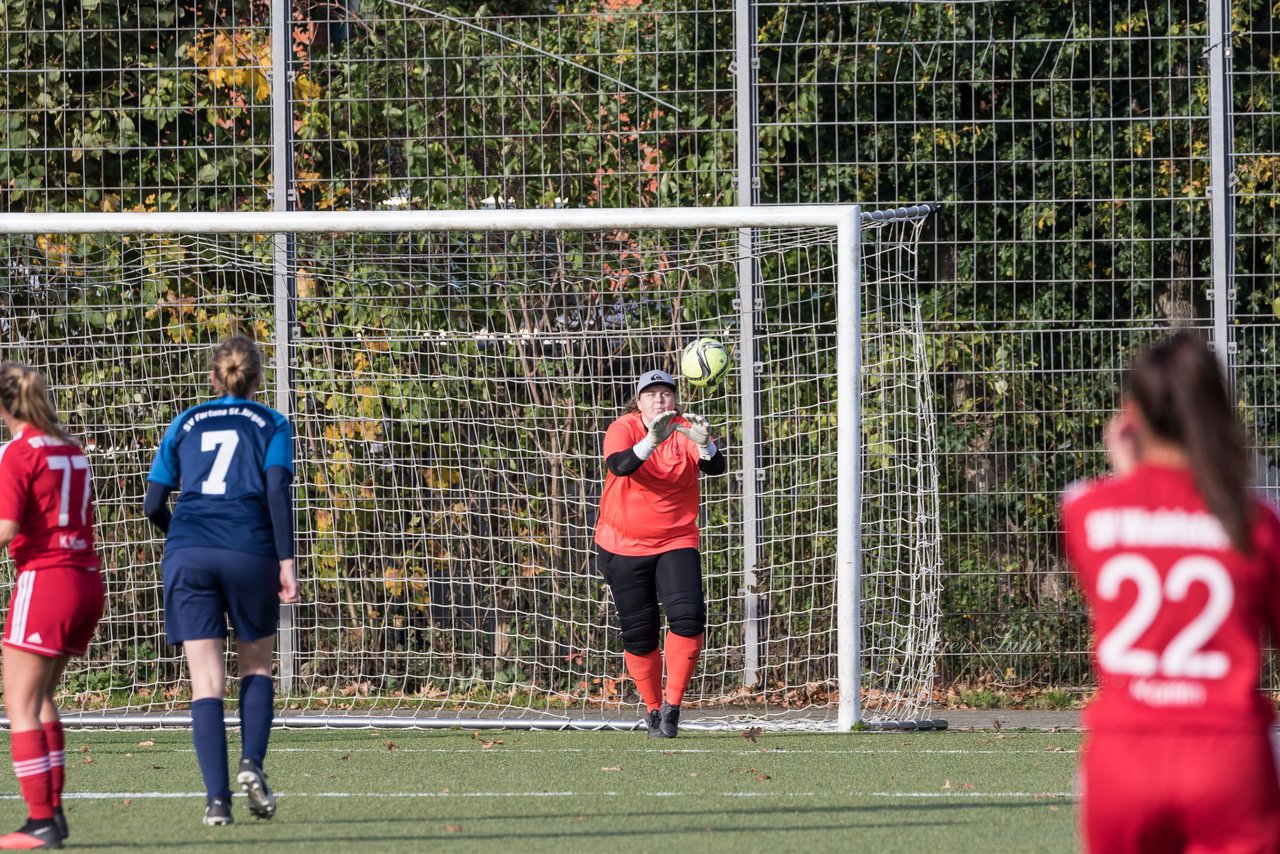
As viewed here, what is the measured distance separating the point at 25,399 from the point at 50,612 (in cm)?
73

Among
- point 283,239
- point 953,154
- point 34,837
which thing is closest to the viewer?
point 34,837

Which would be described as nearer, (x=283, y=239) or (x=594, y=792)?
(x=594, y=792)

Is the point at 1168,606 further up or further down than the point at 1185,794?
further up

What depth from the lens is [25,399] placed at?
5363 mm

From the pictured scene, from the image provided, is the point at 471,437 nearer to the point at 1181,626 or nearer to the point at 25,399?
the point at 25,399

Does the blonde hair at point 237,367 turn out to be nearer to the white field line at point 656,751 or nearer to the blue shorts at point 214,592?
the blue shorts at point 214,592

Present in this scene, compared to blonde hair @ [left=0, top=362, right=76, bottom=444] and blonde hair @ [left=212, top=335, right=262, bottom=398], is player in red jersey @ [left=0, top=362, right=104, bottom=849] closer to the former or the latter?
blonde hair @ [left=0, top=362, right=76, bottom=444]

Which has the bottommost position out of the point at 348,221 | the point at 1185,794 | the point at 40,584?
the point at 1185,794

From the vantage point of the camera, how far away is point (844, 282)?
8.47 meters

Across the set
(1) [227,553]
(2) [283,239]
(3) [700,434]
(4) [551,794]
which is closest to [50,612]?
(1) [227,553]

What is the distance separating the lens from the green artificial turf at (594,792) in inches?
219

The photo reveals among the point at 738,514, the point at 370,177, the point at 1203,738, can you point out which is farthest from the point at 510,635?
the point at 1203,738

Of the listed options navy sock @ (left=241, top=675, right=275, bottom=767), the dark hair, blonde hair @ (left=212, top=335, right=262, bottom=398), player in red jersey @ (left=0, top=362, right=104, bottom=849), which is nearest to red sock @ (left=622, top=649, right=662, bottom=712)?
navy sock @ (left=241, top=675, right=275, bottom=767)

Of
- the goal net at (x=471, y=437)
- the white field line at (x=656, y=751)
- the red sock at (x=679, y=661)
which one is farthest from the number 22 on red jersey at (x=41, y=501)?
the goal net at (x=471, y=437)
